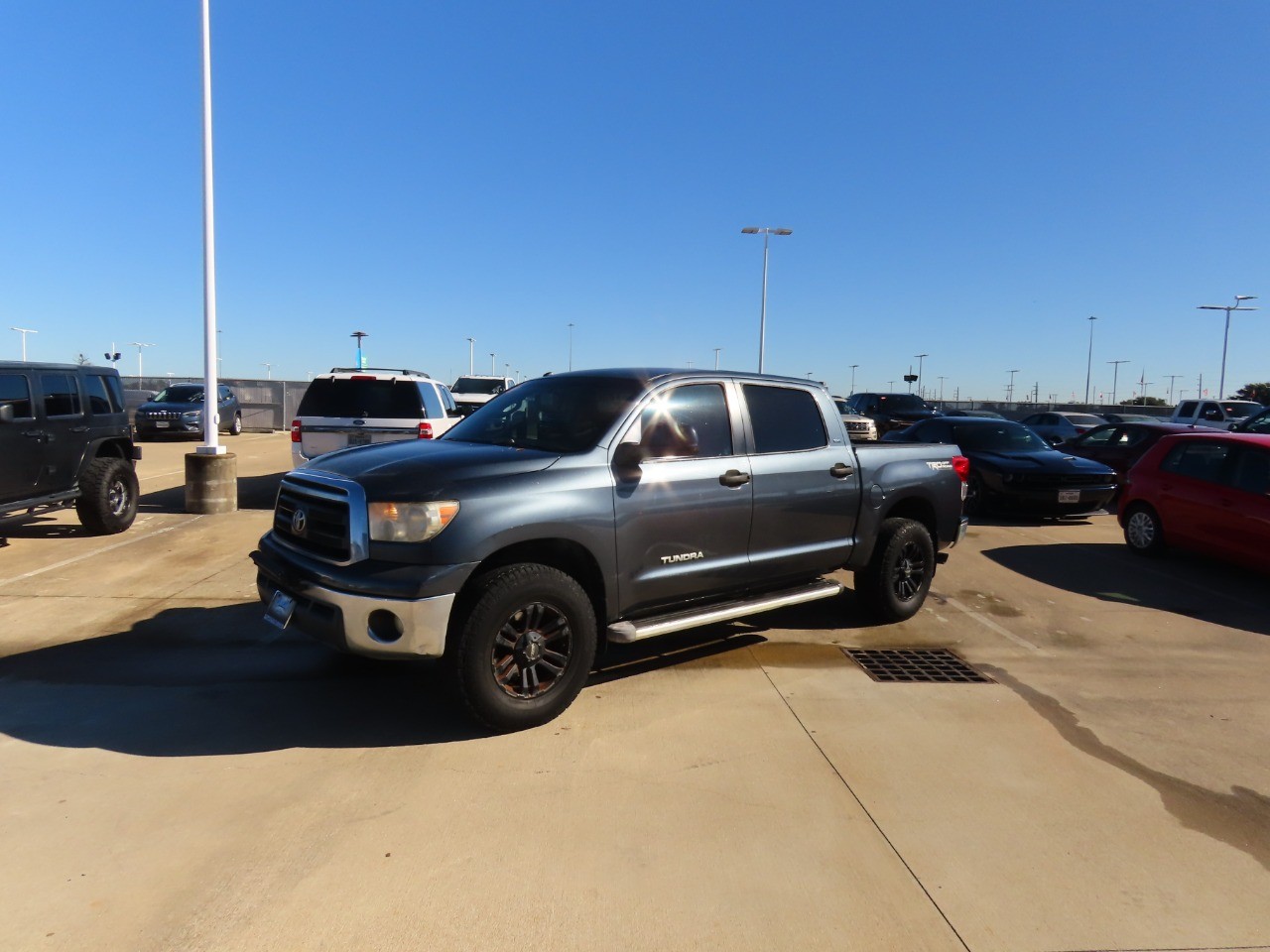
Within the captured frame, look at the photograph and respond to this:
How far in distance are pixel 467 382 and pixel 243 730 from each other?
24708 millimetres

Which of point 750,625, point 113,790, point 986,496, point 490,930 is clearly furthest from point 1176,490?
point 113,790

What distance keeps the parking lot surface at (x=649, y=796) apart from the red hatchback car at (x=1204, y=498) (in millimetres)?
1983

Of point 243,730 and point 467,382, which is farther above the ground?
point 467,382

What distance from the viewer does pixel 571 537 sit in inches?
167

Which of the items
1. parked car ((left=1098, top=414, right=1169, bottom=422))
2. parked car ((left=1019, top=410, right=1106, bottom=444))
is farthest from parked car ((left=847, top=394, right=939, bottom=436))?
parked car ((left=1098, top=414, right=1169, bottom=422))

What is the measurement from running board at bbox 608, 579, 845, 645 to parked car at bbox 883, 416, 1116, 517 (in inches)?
239

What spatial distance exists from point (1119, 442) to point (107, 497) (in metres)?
16.0

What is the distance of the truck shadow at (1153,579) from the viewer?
23.5 feet

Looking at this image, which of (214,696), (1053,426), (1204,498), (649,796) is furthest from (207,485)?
(1053,426)

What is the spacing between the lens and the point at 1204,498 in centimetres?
838

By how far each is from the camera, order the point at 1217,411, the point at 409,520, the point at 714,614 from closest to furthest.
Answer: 1. the point at 409,520
2. the point at 714,614
3. the point at 1217,411

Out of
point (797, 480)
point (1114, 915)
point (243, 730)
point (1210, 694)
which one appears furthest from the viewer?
point (797, 480)

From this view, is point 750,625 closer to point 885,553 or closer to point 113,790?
point 885,553

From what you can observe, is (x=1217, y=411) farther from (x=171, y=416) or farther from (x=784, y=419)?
(x=171, y=416)
